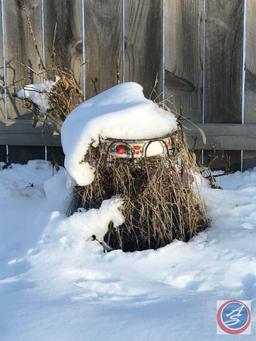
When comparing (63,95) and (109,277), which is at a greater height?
(63,95)

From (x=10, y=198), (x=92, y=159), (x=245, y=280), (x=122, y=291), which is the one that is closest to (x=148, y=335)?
(x=122, y=291)

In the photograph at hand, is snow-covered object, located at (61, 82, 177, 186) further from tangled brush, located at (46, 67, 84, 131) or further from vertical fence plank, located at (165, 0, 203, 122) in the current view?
vertical fence plank, located at (165, 0, 203, 122)

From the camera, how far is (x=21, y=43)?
478 centimetres

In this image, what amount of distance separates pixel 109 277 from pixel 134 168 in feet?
2.20

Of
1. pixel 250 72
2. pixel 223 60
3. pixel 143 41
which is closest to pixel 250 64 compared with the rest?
pixel 250 72

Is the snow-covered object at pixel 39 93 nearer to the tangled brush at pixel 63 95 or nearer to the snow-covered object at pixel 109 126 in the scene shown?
the tangled brush at pixel 63 95

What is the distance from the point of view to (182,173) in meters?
3.48

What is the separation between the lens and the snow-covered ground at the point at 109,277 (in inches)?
97.7

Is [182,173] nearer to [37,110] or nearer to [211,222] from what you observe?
[211,222]

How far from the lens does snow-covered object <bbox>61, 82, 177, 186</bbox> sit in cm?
333

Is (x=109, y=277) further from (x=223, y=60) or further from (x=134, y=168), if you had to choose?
(x=223, y=60)

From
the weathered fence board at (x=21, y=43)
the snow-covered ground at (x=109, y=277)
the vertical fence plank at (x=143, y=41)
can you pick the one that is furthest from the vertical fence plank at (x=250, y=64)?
the weathered fence board at (x=21, y=43)

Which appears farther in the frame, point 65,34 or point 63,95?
point 65,34

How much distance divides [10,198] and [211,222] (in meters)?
1.44
